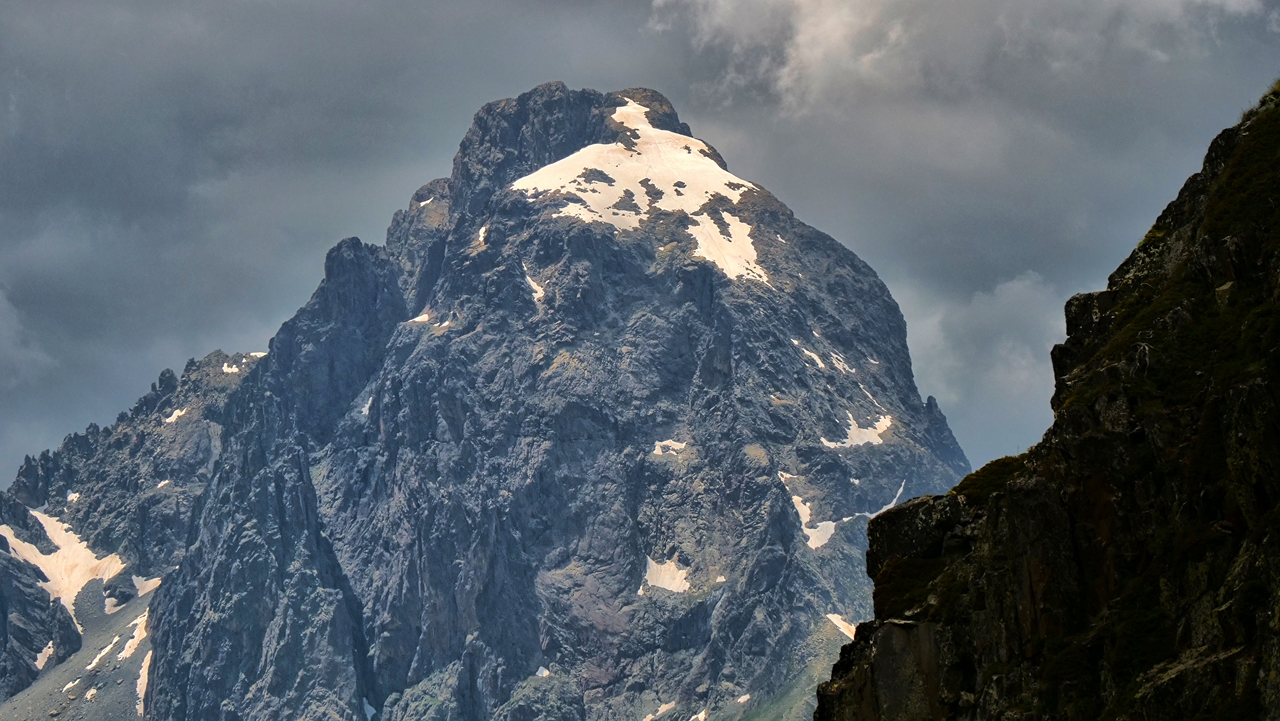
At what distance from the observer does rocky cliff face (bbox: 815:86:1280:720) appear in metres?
54.9

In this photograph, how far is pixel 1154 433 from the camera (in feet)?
201

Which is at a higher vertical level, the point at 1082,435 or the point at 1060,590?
the point at 1082,435

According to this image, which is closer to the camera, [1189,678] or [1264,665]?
[1264,665]

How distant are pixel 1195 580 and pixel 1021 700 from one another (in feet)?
28.0

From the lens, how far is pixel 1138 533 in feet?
198

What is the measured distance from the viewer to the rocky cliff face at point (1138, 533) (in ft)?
180

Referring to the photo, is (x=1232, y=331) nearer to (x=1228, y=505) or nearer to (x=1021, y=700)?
(x=1228, y=505)

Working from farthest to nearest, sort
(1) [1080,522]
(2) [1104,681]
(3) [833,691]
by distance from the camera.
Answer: (3) [833,691]
(1) [1080,522]
(2) [1104,681]

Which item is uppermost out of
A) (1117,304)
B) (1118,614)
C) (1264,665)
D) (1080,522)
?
(1117,304)

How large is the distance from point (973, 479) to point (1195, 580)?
61.6ft

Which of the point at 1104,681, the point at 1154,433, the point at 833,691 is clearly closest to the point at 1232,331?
the point at 1154,433

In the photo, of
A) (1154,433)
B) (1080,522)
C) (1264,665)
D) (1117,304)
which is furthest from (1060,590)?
(1117,304)

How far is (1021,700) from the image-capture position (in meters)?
61.2

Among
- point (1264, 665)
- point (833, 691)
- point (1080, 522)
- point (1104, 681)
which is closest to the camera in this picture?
point (1264, 665)
